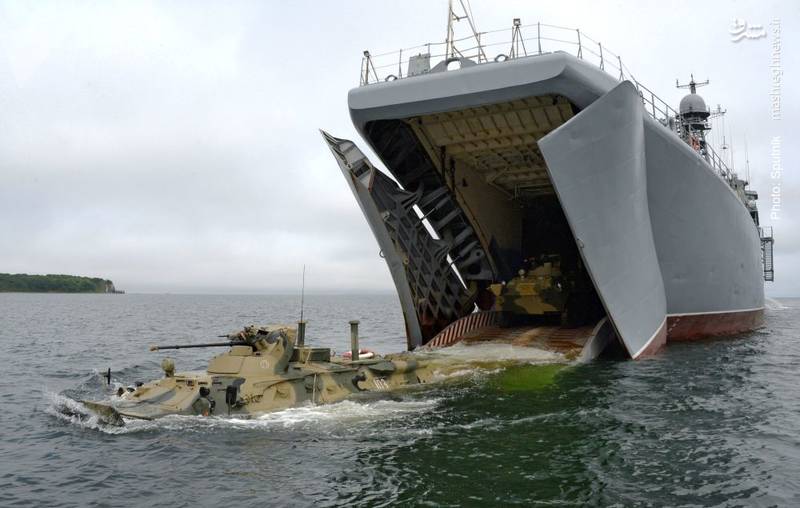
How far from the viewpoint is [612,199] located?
55.3 feet

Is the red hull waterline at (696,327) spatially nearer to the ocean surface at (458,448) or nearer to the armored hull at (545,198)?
the armored hull at (545,198)

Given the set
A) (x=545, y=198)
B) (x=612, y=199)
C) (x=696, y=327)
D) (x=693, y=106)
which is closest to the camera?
(x=612, y=199)

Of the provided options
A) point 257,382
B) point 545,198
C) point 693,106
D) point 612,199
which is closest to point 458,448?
point 257,382

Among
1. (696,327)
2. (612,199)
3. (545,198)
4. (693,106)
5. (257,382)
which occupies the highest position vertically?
(693,106)

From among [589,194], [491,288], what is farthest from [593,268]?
[491,288]

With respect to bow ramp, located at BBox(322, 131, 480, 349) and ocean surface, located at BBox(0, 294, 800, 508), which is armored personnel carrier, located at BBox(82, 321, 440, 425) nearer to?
ocean surface, located at BBox(0, 294, 800, 508)

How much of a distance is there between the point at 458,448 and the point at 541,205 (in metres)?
17.3

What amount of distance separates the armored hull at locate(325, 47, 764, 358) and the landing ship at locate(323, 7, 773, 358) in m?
0.05

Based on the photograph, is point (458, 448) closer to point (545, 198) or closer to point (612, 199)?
point (612, 199)

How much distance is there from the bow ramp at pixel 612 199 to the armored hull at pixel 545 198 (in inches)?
1.7

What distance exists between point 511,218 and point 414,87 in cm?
955

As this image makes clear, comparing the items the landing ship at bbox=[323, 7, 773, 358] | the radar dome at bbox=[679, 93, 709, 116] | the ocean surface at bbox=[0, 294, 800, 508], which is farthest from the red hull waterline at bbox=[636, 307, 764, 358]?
the radar dome at bbox=[679, 93, 709, 116]

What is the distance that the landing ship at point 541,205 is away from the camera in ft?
52.7

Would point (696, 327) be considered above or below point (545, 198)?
below
